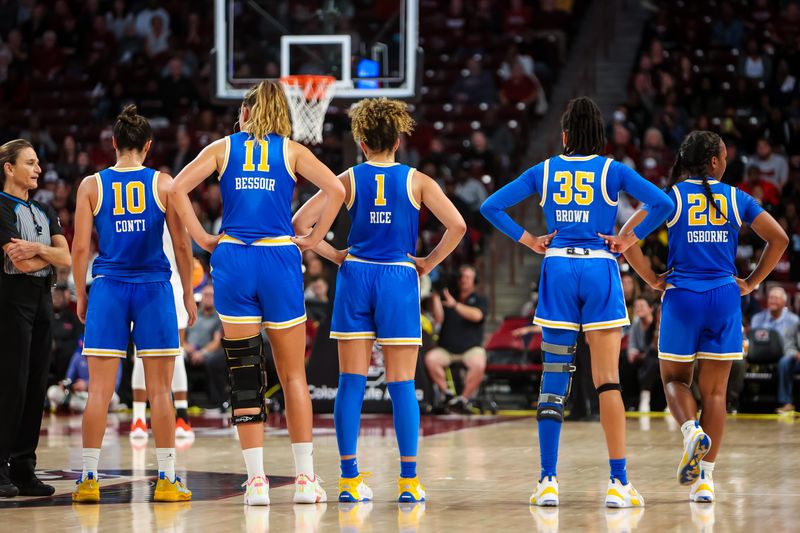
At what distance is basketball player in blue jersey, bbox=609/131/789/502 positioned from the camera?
7.01 meters

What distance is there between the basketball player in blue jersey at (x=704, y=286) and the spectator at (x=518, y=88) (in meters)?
13.5

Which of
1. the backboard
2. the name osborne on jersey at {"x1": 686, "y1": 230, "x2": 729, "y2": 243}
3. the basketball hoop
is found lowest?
the name osborne on jersey at {"x1": 686, "y1": 230, "x2": 729, "y2": 243}

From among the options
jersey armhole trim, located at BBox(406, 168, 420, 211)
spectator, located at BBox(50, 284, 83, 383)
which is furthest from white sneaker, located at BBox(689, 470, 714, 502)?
spectator, located at BBox(50, 284, 83, 383)

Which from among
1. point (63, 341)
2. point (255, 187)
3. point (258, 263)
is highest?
point (255, 187)

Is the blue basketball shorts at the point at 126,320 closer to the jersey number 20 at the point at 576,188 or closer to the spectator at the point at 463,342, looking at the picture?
the jersey number 20 at the point at 576,188

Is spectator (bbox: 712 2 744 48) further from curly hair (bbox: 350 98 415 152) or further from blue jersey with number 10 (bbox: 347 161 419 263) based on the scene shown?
blue jersey with number 10 (bbox: 347 161 419 263)

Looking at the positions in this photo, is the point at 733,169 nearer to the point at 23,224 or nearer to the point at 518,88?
the point at 518,88

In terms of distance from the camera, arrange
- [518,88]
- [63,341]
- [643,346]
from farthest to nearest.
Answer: [518,88] → [63,341] → [643,346]

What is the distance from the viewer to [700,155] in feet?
23.5

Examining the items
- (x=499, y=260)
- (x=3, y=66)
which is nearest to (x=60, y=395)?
(x=499, y=260)

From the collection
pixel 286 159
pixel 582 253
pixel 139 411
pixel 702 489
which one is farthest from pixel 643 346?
pixel 286 159

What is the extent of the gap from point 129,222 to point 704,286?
3362 mm

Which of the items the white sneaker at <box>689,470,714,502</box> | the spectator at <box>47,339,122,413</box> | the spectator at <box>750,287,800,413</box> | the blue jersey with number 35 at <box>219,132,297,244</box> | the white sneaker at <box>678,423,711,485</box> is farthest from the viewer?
the spectator at <box>47,339,122,413</box>

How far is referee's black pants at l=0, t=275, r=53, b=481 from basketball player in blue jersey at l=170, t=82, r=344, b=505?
128cm
